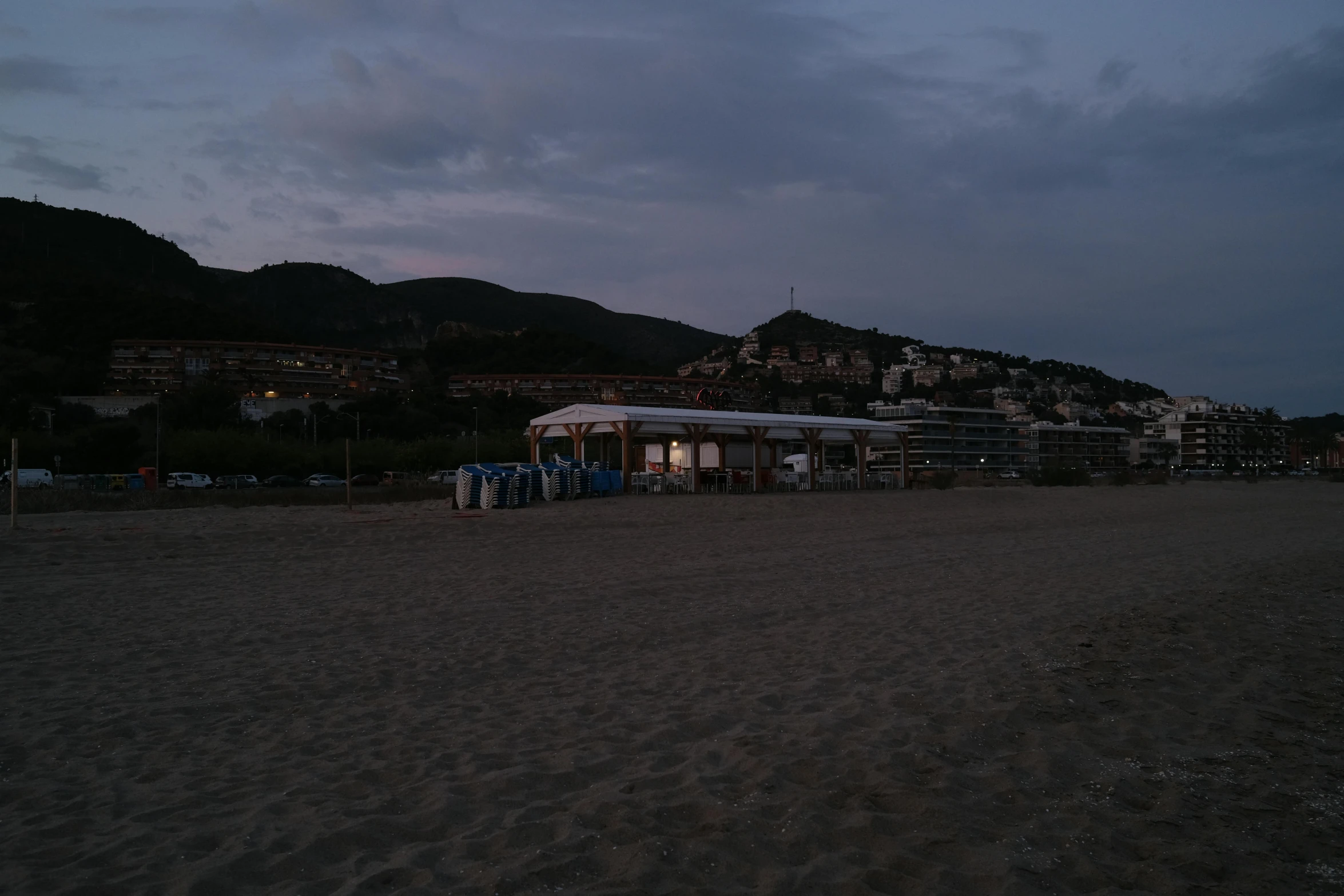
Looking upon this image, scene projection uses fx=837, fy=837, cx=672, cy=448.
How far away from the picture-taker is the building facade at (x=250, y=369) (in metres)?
75.1

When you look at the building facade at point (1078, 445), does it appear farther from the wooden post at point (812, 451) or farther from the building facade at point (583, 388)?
the wooden post at point (812, 451)

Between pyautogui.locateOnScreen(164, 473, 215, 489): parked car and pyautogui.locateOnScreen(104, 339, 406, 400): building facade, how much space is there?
35.5 metres

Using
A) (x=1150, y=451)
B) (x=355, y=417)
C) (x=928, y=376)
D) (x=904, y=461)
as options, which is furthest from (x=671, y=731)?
(x=928, y=376)

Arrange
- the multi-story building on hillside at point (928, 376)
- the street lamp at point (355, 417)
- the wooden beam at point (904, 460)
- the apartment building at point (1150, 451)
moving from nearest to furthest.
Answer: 1. the wooden beam at point (904, 460)
2. the street lamp at point (355, 417)
3. the apartment building at point (1150, 451)
4. the multi-story building on hillside at point (928, 376)

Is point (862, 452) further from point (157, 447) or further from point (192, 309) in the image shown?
point (192, 309)

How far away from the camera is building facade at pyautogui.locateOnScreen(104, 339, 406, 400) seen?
75062mm

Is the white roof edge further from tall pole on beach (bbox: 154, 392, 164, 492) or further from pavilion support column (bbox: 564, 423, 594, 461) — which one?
tall pole on beach (bbox: 154, 392, 164, 492)

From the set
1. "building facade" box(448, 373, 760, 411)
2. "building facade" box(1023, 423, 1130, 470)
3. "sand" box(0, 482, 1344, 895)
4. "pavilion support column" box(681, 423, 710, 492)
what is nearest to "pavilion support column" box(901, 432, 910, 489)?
"pavilion support column" box(681, 423, 710, 492)

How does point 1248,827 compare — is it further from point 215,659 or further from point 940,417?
point 940,417

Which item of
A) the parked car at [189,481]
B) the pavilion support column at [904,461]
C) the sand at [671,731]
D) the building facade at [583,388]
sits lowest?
the sand at [671,731]

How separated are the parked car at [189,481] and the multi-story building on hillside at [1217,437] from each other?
12031cm

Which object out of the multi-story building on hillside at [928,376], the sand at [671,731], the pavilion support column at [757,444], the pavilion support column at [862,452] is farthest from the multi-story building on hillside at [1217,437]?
the sand at [671,731]

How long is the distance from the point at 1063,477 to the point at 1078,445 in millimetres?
78078

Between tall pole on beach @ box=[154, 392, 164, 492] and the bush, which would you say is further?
the bush
